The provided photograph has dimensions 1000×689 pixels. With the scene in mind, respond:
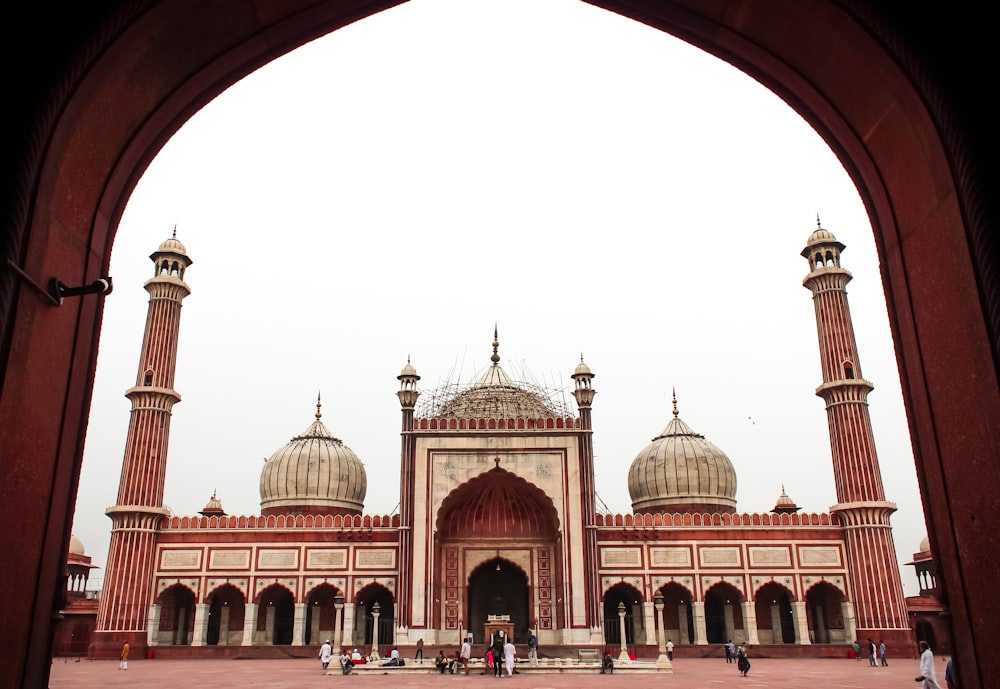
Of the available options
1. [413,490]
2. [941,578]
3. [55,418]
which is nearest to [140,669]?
[413,490]

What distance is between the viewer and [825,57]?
398cm

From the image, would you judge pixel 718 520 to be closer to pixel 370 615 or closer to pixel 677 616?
pixel 677 616

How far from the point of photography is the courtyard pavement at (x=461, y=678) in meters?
14.0

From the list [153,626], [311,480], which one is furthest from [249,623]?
[311,480]

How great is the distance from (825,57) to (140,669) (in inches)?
791

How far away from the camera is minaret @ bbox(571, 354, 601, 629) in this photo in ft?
79.3

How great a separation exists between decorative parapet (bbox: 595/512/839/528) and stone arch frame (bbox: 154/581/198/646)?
13.2 meters

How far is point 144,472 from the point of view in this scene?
2595 cm

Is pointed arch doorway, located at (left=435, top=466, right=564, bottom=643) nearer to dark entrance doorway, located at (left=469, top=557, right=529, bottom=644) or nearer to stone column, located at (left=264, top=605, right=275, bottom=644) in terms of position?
dark entrance doorway, located at (left=469, top=557, right=529, bottom=644)

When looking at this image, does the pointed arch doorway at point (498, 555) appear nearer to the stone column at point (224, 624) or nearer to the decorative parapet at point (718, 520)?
the decorative parapet at point (718, 520)

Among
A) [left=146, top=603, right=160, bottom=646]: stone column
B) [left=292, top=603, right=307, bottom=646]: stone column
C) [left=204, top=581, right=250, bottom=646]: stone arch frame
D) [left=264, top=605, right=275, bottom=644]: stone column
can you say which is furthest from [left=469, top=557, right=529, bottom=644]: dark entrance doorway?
[left=146, top=603, right=160, bottom=646]: stone column

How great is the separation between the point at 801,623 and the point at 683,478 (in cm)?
731

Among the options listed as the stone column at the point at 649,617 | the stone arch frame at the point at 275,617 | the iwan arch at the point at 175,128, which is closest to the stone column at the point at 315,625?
the stone arch frame at the point at 275,617

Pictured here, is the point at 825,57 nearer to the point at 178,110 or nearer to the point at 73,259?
the point at 178,110
